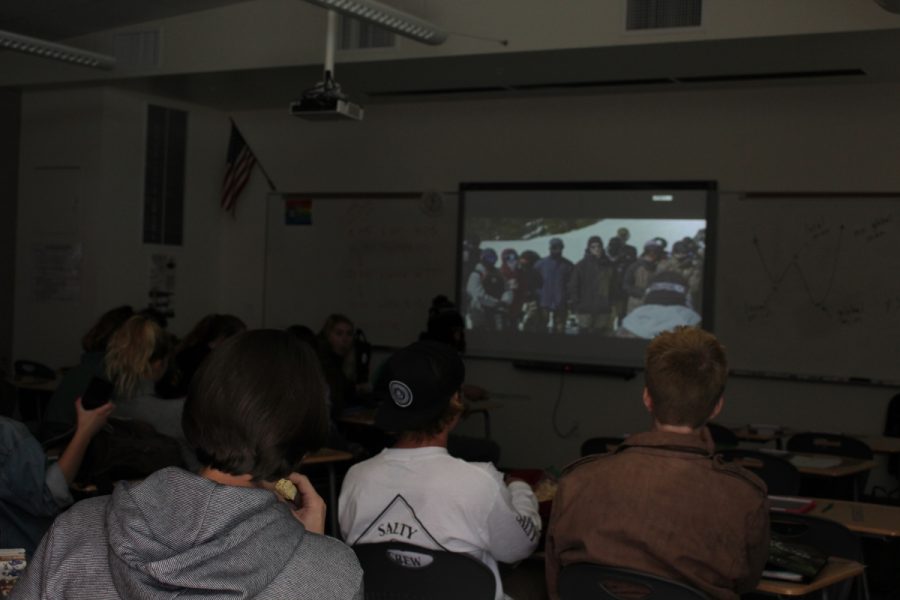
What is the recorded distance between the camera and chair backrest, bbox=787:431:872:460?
530 centimetres

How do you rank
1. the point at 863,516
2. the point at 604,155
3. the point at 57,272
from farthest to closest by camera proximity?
the point at 57,272, the point at 604,155, the point at 863,516

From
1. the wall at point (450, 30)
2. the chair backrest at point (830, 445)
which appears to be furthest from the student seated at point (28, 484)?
the wall at point (450, 30)

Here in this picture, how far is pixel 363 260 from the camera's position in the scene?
877 centimetres

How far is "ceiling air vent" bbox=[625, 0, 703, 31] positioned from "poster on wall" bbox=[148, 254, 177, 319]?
188 inches

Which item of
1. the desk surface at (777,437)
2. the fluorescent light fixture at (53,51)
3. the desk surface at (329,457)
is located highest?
the fluorescent light fixture at (53,51)

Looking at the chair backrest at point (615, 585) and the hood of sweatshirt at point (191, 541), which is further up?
the hood of sweatshirt at point (191, 541)

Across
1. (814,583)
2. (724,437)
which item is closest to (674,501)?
(814,583)

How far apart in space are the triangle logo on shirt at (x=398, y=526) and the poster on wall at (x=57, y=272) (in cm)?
661

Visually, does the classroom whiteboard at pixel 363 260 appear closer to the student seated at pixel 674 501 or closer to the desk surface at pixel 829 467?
the desk surface at pixel 829 467

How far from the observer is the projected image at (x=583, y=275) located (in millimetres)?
7539

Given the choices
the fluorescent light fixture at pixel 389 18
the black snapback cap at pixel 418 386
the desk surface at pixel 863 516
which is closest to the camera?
the black snapback cap at pixel 418 386

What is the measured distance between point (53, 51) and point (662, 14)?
4.10 m

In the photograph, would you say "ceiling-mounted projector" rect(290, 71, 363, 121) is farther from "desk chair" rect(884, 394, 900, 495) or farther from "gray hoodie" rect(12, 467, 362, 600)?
"gray hoodie" rect(12, 467, 362, 600)

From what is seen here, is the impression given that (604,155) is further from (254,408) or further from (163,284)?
(254,408)
